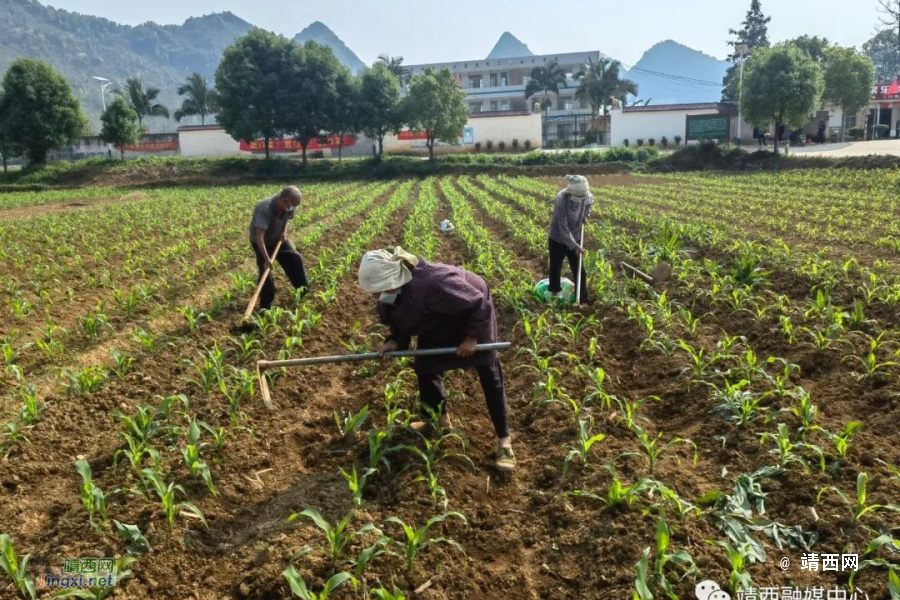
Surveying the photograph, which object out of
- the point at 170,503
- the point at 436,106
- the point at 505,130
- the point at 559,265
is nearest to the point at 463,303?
the point at 170,503

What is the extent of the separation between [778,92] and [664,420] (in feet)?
101

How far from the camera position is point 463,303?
3945 mm

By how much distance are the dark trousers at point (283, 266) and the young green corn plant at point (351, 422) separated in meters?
3.04

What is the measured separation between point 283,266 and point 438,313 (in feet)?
15.0

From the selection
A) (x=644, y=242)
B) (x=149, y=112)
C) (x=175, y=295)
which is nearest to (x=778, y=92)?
(x=644, y=242)

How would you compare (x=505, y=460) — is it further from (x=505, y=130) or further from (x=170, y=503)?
(x=505, y=130)

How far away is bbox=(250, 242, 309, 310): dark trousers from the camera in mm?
7596

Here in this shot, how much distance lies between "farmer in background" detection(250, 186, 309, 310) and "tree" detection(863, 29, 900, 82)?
4363 inches

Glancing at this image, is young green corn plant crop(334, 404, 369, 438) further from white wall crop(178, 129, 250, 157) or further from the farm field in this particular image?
white wall crop(178, 129, 250, 157)

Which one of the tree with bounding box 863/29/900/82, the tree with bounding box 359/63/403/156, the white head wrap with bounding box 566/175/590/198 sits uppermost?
the tree with bounding box 863/29/900/82

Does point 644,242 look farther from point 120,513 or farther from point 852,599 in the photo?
point 120,513

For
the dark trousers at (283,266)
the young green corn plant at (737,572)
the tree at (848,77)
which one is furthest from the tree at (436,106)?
the young green corn plant at (737,572)

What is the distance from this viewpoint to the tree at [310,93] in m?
37.5

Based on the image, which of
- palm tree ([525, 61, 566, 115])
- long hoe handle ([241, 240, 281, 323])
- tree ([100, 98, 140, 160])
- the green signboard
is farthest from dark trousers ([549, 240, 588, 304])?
palm tree ([525, 61, 566, 115])
